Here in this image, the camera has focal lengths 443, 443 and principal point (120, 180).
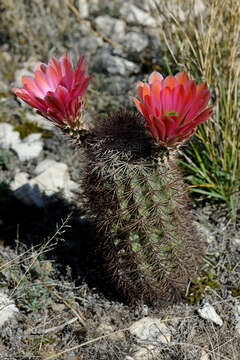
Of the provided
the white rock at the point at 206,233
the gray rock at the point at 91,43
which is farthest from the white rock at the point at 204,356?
the gray rock at the point at 91,43

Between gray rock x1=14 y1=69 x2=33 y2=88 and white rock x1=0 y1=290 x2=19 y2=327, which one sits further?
gray rock x1=14 y1=69 x2=33 y2=88

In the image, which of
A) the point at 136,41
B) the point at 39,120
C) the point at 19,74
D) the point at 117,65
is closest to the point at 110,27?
the point at 136,41

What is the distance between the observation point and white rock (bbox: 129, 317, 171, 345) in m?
2.27

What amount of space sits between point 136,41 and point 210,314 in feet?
9.42

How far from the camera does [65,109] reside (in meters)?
1.81

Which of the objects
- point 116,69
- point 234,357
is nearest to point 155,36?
point 116,69

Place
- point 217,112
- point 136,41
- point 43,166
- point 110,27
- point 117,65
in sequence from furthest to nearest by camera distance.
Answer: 1. point 110,27
2. point 136,41
3. point 117,65
4. point 43,166
5. point 217,112

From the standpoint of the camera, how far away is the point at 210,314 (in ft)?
7.81

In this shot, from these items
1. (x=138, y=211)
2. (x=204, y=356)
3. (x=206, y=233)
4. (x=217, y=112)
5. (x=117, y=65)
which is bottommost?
(x=204, y=356)

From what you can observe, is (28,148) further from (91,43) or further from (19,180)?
(91,43)

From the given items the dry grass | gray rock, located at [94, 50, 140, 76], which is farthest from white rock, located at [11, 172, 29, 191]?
gray rock, located at [94, 50, 140, 76]

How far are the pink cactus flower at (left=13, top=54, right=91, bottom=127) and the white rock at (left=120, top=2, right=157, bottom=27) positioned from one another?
2.98 metres

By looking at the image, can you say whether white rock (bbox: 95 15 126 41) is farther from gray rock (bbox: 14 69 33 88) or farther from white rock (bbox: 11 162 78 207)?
white rock (bbox: 11 162 78 207)

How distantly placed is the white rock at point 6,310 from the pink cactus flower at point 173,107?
1250mm
